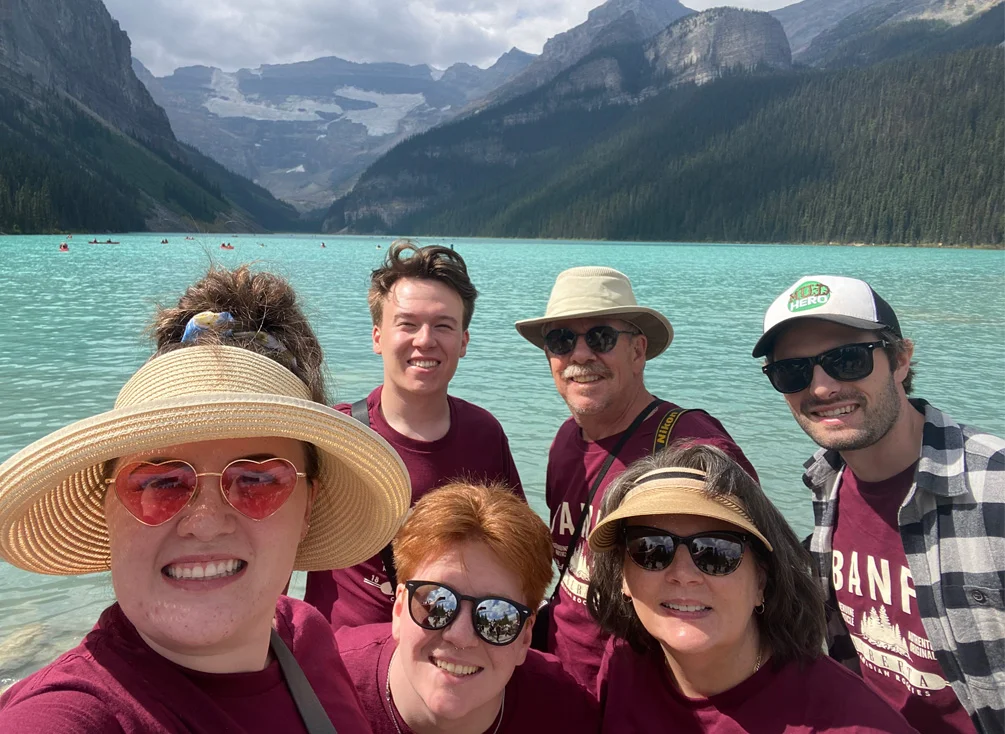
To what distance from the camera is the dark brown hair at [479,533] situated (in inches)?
83.4

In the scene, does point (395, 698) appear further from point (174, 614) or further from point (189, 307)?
point (189, 307)

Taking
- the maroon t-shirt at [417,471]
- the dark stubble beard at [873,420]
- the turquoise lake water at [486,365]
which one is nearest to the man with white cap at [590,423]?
the maroon t-shirt at [417,471]

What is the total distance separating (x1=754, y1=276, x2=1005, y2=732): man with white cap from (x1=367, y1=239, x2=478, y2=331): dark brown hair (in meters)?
1.58

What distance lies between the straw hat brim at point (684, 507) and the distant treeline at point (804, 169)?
121 metres

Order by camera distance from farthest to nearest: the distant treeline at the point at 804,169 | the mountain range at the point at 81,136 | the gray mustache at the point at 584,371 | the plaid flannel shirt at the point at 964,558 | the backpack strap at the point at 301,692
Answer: the distant treeline at the point at 804,169, the mountain range at the point at 81,136, the gray mustache at the point at 584,371, the plaid flannel shirt at the point at 964,558, the backpack strap at the point at 301,692

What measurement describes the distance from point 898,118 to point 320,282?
136 m

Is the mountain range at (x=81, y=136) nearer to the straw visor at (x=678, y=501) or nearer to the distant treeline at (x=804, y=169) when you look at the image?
the distant treeline at (x=804, y=169)

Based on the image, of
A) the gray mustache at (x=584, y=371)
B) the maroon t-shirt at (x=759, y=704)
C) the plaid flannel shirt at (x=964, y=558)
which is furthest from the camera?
the gray mustache at (x=584, y=371)

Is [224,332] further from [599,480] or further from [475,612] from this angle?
[599,480]

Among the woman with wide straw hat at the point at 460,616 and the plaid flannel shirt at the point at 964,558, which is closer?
the woman with wide straw hat at the point at 460,616

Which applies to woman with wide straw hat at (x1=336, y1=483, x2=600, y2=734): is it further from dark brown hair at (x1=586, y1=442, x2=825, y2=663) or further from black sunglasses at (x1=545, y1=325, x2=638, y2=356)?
black sunglasses at (x1=545, y1=325, x2=638, y2=356)

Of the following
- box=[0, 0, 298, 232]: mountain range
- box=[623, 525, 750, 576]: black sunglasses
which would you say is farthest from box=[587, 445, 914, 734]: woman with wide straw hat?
box=[0, 0, 298, 232]: mountain range

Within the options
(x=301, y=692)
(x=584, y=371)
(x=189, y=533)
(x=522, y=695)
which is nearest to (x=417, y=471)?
(x=584, y=371)

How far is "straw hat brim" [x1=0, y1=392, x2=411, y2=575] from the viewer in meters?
1.42
